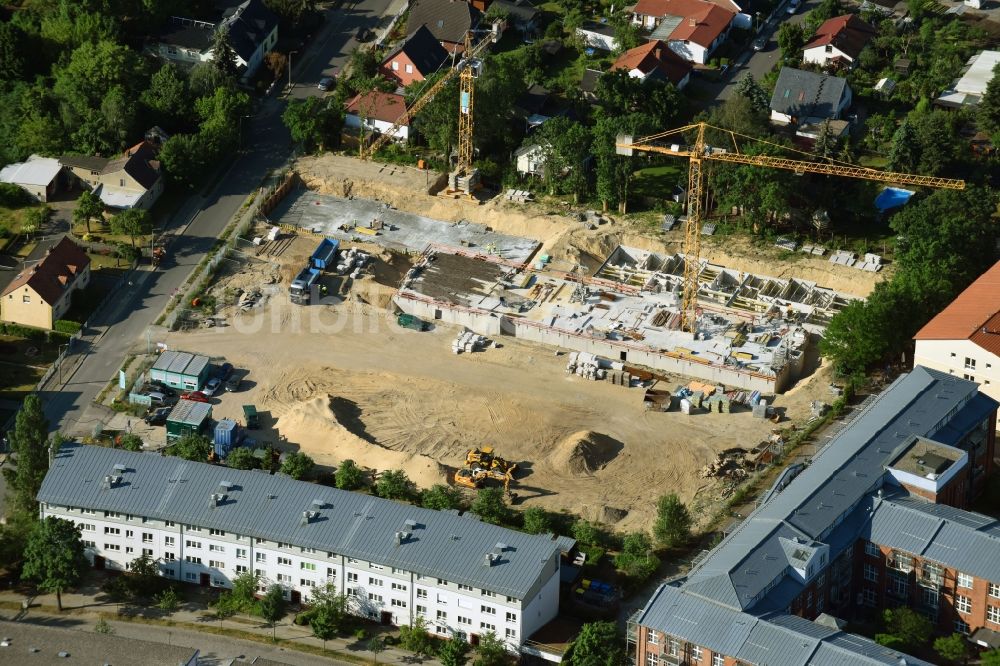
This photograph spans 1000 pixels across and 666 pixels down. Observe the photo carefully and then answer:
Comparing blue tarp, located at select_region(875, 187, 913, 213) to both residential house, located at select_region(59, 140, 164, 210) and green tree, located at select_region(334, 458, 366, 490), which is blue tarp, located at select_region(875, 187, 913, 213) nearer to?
green tree, located at select_region(334, 458, 366, 490)

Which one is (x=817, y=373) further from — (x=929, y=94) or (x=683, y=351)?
(x=929, y=94)

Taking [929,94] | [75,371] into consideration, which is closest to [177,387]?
[75,371]

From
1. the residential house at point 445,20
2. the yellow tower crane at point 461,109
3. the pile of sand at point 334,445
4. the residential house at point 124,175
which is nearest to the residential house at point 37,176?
the residential house at point 124,175

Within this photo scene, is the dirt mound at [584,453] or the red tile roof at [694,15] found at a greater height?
the red tile roof at [694,15]

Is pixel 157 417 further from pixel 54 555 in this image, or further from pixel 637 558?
pixel 637 558

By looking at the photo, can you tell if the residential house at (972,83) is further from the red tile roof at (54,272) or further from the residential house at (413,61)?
the red tile roof at (54,272)

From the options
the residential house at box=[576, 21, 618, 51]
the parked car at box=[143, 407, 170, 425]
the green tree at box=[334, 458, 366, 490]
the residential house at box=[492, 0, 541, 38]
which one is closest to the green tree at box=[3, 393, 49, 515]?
the parked car at box=[143, 407, 170, 425]

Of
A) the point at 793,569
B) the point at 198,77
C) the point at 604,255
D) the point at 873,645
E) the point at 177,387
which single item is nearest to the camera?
the point at 873,645
